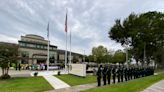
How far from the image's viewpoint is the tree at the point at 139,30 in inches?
2083

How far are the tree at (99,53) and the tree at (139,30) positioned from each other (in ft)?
171

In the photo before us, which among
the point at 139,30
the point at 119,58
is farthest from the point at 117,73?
the point at 119,58

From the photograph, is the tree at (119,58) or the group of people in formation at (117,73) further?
the tree at (119,58)

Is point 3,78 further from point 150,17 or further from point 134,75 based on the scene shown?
point 150,17

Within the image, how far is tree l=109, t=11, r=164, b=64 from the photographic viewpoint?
52.9m

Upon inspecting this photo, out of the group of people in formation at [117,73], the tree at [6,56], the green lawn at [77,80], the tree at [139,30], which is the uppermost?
the tree at [139,30]

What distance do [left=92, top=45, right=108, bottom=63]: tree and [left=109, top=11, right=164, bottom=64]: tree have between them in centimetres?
5206

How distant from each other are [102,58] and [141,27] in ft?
188

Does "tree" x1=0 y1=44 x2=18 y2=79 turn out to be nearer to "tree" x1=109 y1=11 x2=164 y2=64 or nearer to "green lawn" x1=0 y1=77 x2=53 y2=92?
"green lawn" x1=0 y1=77 x2=53 y2=92

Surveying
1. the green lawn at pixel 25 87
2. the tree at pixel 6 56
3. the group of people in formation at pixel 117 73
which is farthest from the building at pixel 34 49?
the green lawn at pixel 25 87

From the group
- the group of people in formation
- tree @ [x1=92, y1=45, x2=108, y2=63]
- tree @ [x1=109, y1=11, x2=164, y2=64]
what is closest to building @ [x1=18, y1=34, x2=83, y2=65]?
tree @ [x1=92, y1=45, x2=108, y2=63]

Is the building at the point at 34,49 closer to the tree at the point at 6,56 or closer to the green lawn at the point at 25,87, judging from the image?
the tree at the point at 6,56

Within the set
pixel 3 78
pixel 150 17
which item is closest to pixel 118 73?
pixel 3 78

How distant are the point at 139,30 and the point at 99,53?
57.6 m
